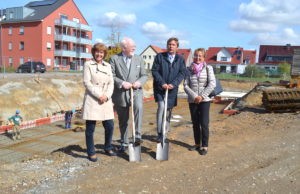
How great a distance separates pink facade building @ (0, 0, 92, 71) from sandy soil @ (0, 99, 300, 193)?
104 ft

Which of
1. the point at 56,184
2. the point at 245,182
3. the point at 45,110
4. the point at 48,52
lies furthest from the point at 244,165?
the point at 48,52

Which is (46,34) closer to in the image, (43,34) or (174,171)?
(43,34)

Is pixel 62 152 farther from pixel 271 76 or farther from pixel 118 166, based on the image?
pixel 271 76

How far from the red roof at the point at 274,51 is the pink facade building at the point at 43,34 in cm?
3602

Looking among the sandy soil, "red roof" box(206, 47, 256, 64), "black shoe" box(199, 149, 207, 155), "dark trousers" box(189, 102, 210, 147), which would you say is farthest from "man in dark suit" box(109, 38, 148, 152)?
"red roof" box(206, 47, 256, 64)

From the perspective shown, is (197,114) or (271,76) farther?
(271,76)

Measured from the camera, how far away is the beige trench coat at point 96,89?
379cm

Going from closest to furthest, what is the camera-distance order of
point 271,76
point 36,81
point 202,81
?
point 202,81
point 36,81
point 271,76

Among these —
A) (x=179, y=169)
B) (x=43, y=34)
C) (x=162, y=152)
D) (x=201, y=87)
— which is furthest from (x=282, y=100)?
(x=43, y=34)

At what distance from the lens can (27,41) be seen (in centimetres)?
3556

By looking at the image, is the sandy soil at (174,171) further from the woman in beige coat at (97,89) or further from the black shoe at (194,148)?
the woman in beige coat at (97,89)

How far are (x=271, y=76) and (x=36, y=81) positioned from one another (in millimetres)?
33687

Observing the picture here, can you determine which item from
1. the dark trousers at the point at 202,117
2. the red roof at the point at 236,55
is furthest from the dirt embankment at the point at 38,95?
the red roof at the point at 236,55

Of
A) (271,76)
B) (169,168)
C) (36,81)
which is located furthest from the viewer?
(271,76)
